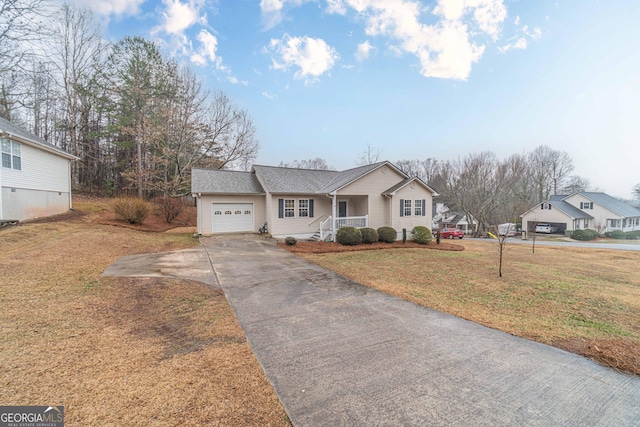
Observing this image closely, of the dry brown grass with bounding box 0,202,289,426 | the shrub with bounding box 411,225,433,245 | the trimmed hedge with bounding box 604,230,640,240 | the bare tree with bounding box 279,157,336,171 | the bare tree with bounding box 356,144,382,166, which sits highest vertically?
the bare tree with bounding box 279,157,336,171

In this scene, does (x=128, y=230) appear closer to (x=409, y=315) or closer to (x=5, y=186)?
(x=5, y=186)

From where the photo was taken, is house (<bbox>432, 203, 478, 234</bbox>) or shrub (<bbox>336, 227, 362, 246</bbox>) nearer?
shrub (<bbox>336, 227, 362, 246</bbox>)

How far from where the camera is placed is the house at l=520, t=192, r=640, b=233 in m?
35.1

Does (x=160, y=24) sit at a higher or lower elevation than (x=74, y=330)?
higher

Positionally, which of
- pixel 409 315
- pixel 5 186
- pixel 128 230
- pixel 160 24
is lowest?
pixel 409 315

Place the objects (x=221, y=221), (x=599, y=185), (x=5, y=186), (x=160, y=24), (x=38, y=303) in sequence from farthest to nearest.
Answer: (x=599, y=185) < (x=221, y=221) < (x=160, y=24) < (x=5, y=186) < (x=38, y=303)

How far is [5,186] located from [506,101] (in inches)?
1192

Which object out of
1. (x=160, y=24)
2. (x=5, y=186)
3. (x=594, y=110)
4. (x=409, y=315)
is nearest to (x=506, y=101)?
(x=594, y=110)

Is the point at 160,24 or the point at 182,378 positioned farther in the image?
the point at 160,24

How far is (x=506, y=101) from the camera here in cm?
1828

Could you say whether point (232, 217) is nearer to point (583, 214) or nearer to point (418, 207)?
point (418, 207)

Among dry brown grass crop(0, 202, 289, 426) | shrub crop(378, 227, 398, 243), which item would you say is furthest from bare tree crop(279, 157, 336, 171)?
dry brown grass crop(0, 202, 289, 426)

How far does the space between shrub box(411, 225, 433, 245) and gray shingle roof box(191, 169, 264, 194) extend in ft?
34.0

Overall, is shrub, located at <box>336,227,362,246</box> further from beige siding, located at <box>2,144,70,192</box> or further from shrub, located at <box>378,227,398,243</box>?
beige siding, located at <box>2,144,70,192</box>
